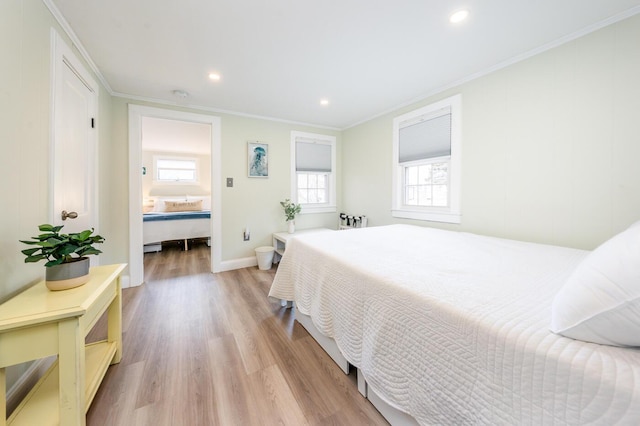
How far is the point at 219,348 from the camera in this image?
168 cm

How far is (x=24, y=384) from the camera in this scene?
1.22m

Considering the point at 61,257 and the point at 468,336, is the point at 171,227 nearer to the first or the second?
the point at 61,257

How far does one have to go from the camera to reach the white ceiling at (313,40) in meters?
1.49

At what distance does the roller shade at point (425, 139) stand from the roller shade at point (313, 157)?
136 cm

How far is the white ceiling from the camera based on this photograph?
149 cm

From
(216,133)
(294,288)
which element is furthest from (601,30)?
(216,133)

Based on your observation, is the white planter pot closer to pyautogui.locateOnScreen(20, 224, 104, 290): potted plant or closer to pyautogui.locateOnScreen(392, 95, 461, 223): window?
pyautogui.locateOnScreen(20, 224, 104, 290): potted plant

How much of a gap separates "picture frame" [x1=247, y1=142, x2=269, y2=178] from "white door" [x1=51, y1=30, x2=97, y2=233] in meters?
1.66

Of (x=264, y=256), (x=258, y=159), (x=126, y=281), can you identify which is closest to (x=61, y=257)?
(x=126, y=281)

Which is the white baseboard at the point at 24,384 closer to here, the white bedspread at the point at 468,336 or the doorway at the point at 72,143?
the doorway at the point at 72,143

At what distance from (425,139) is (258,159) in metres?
2.31

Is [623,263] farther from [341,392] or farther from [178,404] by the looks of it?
[178,404]

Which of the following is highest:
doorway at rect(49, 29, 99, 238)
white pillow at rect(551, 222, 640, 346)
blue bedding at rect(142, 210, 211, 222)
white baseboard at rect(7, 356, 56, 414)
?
doorway at rect(49, 29, 99, 238)

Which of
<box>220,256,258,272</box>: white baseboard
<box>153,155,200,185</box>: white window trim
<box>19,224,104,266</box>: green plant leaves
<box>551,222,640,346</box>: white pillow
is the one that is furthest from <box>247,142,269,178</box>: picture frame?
<box>153,155,200,185</box>: white window trim
